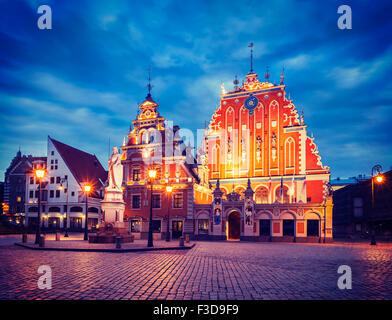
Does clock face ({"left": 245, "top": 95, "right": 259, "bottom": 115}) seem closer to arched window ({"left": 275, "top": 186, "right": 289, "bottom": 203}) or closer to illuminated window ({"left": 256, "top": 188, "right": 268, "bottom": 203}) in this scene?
illuminated window ({"left": 256, "top": 188, "right": 268, "bottom": 203})

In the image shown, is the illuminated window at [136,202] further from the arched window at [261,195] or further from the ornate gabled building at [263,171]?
the arched window at [261,195]

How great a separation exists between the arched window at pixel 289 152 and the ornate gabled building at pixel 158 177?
35.2 feet

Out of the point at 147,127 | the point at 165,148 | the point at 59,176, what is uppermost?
the point at 147,127

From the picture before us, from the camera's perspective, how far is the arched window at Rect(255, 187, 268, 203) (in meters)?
35.3

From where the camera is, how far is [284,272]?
1048cm

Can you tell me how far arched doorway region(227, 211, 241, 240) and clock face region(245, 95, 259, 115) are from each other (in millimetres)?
13287

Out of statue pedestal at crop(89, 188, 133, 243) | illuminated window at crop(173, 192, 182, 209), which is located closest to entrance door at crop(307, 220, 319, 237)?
illuminated window at crop(173, 192, 182, 209)

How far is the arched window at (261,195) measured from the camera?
3530 cm

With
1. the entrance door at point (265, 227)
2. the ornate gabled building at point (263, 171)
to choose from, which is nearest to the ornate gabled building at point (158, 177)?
the ornate gabled building at point (263, 171)

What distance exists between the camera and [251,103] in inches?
1489

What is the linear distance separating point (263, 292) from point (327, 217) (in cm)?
2576

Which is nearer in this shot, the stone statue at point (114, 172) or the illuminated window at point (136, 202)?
the stone statue at point (114, 172)
